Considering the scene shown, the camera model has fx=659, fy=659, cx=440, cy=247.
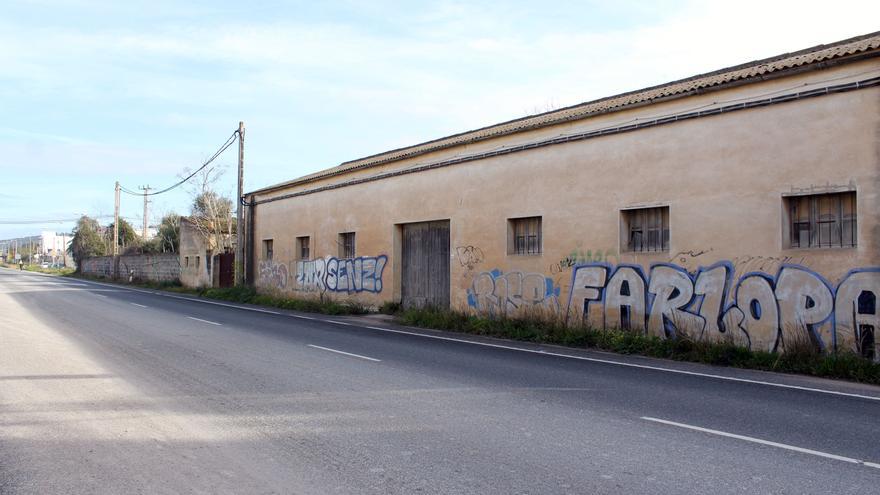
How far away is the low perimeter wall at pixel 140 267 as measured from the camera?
137ft

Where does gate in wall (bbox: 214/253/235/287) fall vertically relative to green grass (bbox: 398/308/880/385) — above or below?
above

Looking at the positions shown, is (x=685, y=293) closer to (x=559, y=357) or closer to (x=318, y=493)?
(x=559, y=357)

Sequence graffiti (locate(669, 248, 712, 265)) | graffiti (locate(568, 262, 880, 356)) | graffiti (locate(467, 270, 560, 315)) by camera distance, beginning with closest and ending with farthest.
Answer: graffiti (locate(568, 262, 880, 356)) < graffiti (locate(669, 248, 712, 265)) < graffiti (locate(467, 270, 560, 315))

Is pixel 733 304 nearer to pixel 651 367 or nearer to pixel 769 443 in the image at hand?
pixel 651 367

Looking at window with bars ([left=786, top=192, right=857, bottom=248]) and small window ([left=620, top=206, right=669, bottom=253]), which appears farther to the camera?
small window ([left=620, top=206, right=669, bottom=253])

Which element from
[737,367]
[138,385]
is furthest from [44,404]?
[737,367]

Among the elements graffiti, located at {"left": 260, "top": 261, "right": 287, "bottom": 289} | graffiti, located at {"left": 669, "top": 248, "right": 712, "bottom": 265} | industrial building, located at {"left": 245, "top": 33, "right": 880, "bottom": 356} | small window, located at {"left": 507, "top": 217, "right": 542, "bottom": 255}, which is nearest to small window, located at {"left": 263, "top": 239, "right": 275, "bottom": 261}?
graffiti, located at {"left": 260, "top": 261, "right": 287, "bottom": 289}

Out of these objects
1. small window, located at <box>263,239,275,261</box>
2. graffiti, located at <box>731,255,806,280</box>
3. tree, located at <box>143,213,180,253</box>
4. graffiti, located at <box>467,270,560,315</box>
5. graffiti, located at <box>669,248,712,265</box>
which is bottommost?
graffiti, located at <box>467,270,560,315</box>

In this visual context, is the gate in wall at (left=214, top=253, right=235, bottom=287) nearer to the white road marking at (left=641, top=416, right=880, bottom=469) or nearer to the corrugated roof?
the corrugated roof

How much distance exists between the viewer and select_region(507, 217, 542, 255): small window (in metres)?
16.1

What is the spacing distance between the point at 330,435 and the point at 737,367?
756 cm

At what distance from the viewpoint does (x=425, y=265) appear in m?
19.7

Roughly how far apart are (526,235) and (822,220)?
689 centimetres

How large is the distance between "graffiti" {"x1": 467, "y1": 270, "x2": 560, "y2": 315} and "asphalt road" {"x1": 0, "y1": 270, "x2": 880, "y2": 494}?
3840 mm
